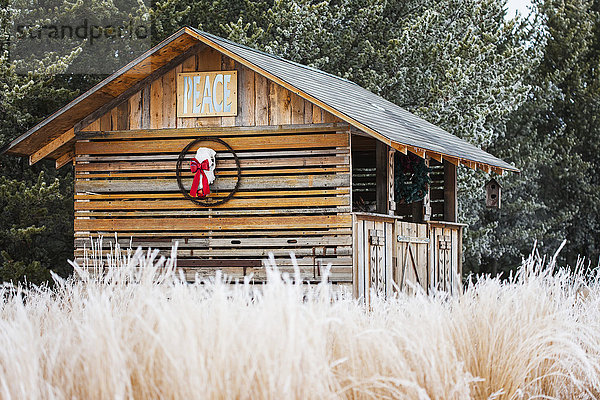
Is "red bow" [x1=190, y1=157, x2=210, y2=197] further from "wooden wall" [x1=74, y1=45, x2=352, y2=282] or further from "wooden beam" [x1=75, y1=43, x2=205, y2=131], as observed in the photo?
"wooden beam" [x1=75, y1=43, x2=205, y2=131]

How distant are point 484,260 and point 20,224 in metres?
16.4

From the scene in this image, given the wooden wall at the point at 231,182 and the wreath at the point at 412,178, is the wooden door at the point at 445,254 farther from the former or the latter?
the wooden wall at the point at 231,182

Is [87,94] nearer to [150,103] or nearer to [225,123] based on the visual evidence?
[150,103]

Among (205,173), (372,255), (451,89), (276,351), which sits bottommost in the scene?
(276,351)

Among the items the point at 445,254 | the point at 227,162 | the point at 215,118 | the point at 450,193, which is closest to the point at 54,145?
the point at 215,118

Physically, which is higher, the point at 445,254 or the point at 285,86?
the point at 285,86

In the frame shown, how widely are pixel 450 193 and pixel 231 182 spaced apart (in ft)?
18.9

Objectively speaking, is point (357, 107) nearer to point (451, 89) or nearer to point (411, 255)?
point (411, 255)

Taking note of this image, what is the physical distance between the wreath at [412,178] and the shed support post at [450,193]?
2.06m

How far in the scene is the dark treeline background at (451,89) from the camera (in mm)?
19703

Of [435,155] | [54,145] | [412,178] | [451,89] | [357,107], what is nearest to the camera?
[435,155]

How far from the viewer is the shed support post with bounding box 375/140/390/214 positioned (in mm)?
13453

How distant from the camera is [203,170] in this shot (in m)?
12.5

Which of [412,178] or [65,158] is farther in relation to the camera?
[412,178]
